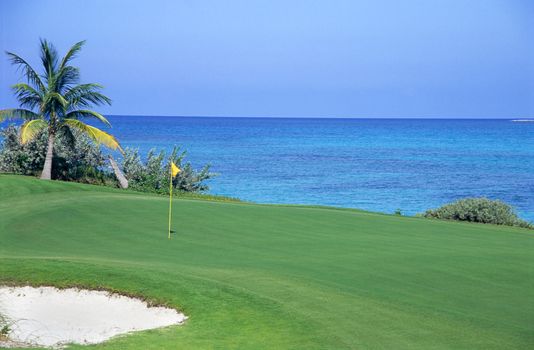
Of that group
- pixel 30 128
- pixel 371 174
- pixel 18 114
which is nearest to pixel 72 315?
pixel 30 128

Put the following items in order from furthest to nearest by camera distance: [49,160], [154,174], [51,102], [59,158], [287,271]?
[154,174] < [59,158] < [49,160] < [51,102] < [287,271]

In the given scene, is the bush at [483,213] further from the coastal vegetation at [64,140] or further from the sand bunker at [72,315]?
the sand bunker at [72,315]

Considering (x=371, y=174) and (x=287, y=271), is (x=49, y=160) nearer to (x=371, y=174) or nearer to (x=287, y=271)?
(x=287, y=271)

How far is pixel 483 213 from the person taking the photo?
2753cm

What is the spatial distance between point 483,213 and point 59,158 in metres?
19.6

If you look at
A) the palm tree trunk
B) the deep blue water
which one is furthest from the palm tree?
the deep blue water

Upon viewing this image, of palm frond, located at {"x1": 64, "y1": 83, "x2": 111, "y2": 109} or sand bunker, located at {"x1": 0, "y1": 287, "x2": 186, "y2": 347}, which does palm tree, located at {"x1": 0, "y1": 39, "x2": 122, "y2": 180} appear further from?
sand bunker, located at {"x1": 0, "y1": 287, "x2": 186, "y2": 347}

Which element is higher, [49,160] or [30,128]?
[30,128]

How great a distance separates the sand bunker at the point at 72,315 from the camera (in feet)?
36.3

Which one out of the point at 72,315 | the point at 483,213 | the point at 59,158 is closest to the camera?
the point at 72,315

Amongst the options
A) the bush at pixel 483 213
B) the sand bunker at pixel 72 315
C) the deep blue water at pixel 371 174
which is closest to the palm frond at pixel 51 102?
the bush at pixel 483 213

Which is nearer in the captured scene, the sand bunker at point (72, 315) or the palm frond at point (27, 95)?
the sand bunker at point (72, 315)

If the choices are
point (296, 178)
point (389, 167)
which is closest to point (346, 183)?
point (296, 178)

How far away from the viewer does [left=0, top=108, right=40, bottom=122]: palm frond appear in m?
31.5
